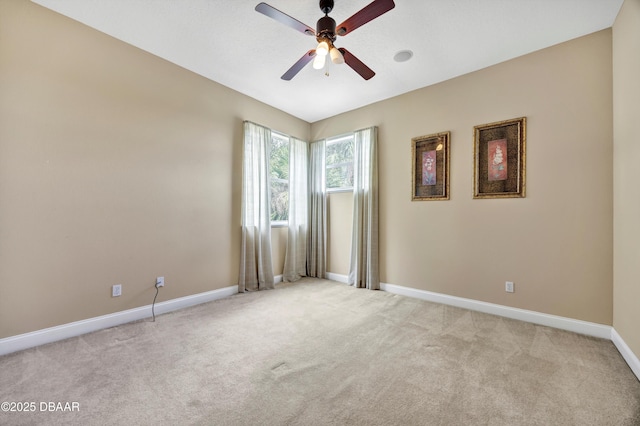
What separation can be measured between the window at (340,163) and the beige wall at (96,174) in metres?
1.95

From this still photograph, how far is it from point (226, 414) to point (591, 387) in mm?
2347

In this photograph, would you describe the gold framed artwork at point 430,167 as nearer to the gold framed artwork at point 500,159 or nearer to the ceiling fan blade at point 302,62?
the gold framed artwork at point 500,159

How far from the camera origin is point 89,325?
2.47 m

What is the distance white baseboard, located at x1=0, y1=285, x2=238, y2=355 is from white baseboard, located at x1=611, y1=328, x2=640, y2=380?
4013 mm

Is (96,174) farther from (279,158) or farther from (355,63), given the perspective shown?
(355,63)

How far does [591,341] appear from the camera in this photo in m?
2.35

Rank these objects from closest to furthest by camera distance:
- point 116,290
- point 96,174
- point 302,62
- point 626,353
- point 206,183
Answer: point 626,353 → point 302,62 → point 96,174 → point 116,290 → point 206,183

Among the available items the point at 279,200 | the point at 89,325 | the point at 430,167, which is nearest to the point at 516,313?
the point at 430,167

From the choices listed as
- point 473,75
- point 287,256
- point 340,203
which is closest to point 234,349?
point 287,256

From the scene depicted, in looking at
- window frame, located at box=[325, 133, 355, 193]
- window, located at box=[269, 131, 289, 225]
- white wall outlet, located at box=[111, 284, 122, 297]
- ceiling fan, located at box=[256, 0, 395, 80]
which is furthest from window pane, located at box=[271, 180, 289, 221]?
ceiling fan, located at box=[256, 0, 395, 80]

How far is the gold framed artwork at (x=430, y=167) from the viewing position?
11.2 feet

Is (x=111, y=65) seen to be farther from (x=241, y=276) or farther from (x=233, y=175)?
(x=241, y=276)

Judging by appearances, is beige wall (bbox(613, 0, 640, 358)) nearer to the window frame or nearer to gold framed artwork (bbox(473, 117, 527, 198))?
gold framed artwork (bbox(473, 117, 527, 198))

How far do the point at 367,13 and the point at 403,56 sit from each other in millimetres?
1265
